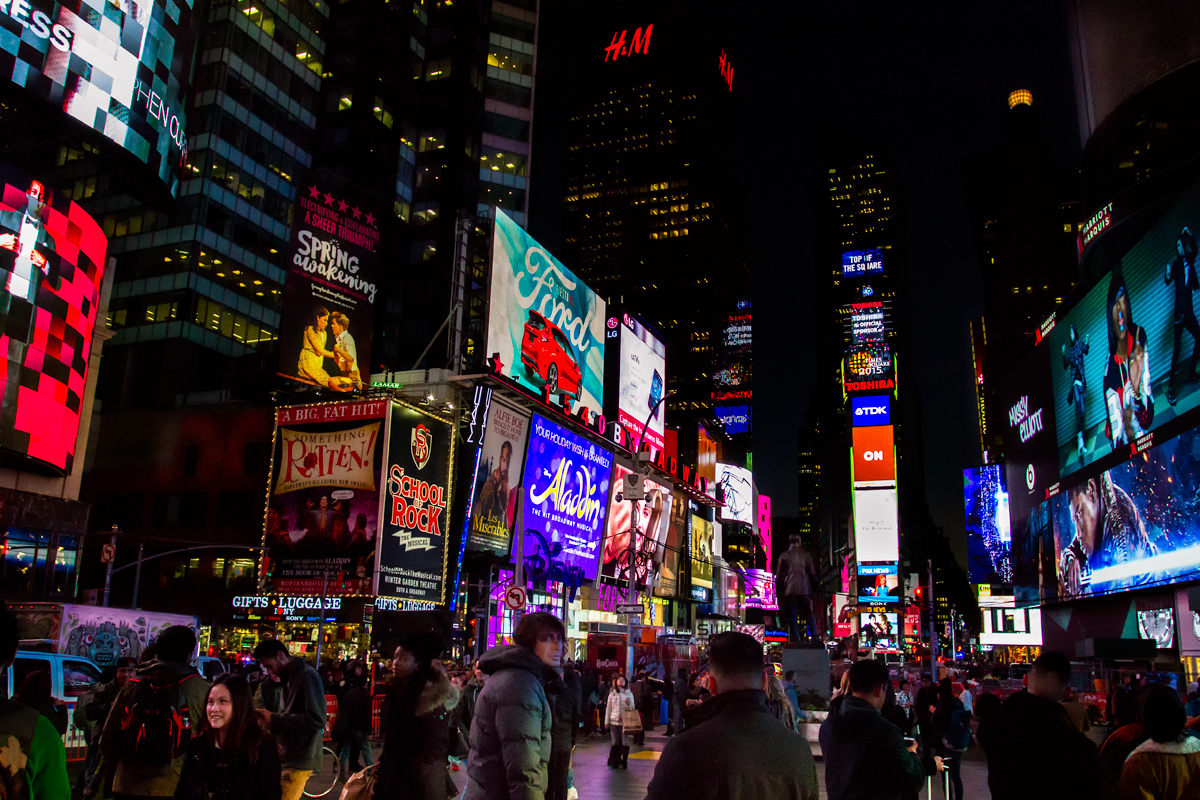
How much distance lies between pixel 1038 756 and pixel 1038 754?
1 centimetres

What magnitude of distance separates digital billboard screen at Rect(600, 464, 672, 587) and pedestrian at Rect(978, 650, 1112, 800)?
4018cm

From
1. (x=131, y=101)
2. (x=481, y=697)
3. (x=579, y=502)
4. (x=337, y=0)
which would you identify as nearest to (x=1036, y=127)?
(x=337, y=0)

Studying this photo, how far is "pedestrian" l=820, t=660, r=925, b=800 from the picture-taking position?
18.2 feet

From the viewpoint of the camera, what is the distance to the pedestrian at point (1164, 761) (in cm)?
561

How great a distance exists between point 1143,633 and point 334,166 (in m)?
62.1

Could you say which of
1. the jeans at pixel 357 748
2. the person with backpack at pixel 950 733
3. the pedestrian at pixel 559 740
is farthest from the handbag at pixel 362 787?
the person with backpack at pixel 950 733

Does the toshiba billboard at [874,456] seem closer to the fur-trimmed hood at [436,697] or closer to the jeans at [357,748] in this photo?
the jeans at [357,748]

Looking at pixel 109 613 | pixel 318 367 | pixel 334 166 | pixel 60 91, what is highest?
pixel 334 166

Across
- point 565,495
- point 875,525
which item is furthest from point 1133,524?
point 875,525

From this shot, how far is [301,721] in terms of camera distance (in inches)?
302

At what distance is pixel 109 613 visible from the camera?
75.5 feet

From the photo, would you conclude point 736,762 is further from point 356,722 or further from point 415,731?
point 356,722

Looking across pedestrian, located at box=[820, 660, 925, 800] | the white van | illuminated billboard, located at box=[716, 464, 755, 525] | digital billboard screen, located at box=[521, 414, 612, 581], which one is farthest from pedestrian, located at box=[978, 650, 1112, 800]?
illuminated billboard, located at box=[716, 464, 755, 525]

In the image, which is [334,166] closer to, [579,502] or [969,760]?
[579,502]
